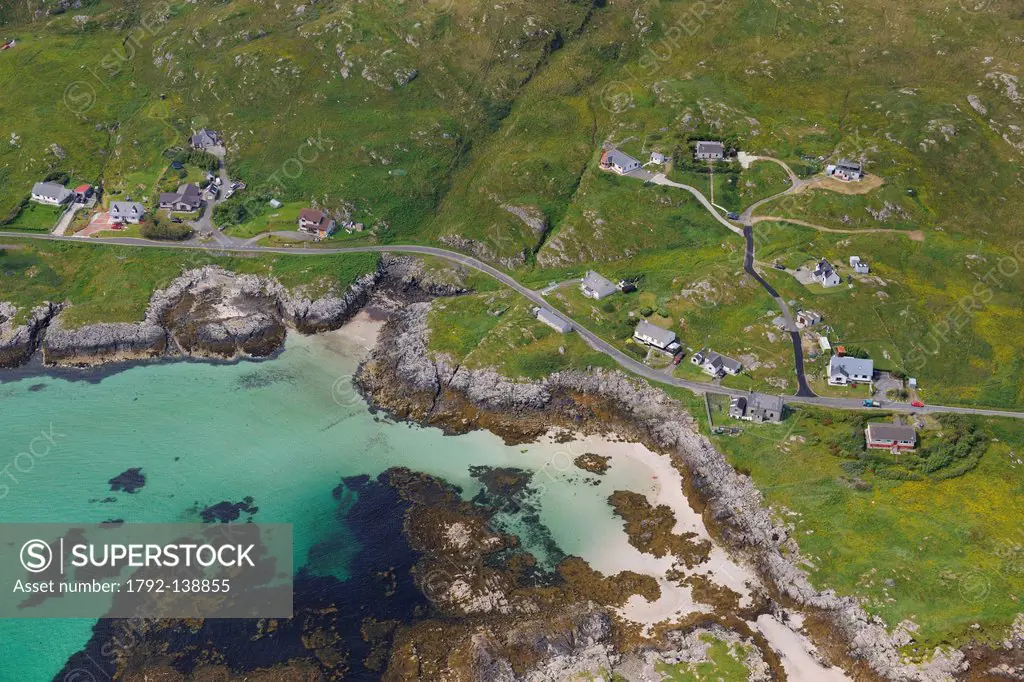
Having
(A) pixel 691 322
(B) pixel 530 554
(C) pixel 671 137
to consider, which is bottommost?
(B) pixel 530 554

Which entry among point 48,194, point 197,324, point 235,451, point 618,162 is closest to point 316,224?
point 197,324

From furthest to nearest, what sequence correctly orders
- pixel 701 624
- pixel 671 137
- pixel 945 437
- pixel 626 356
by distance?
pixel 671 137, pixel 626 356, pixel 945 437, pixel 701 624

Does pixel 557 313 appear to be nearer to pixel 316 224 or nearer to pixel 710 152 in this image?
pixel 316 224

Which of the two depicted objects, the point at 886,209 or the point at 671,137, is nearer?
the point at 886,209

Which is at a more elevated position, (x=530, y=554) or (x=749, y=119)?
(x=749, y=119)

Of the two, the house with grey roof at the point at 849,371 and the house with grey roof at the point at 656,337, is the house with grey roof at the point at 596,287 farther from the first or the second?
the house with grey roof at the point at 849,371

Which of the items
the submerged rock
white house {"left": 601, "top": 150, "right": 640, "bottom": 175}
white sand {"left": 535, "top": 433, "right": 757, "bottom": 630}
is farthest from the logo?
white house {"left": 601, "top": 150, "right": 640, "bottom": 175}

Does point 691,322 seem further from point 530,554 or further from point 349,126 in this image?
point 349,126

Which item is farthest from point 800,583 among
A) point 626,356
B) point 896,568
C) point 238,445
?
point 238,445
